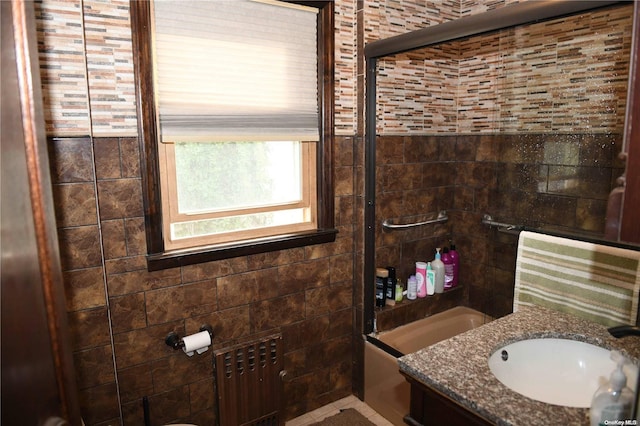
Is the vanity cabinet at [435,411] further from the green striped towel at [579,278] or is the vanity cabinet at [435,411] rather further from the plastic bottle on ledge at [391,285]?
the plastic bottle on ledge at [391,285]

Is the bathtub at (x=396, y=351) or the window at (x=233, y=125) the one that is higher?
the window at (x=233, y=125)

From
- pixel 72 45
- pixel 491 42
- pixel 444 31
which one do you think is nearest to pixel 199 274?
pixel 72 45

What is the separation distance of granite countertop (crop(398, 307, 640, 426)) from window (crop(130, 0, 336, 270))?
1024mm

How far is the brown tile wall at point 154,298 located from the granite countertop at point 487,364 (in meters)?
1.00

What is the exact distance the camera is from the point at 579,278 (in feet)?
5.81

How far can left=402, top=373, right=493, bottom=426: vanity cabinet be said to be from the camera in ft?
3.40

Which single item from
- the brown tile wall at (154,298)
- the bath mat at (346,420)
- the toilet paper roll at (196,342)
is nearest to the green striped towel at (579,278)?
the brown tile wall at (154,298)

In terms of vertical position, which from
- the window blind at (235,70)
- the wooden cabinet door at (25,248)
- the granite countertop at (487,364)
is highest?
the window blind at (235,70)

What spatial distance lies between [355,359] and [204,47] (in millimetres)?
1839

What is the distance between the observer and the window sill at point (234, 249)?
172cm

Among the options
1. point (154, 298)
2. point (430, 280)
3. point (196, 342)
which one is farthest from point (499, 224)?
point (154, 298)

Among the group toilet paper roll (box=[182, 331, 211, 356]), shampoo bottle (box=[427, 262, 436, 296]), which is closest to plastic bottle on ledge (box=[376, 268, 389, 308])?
shampoo bottle (box=[427, 262, 436, 296])

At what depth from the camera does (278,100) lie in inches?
76.9

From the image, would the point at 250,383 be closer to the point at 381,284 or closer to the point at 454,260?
the point at 381,284
